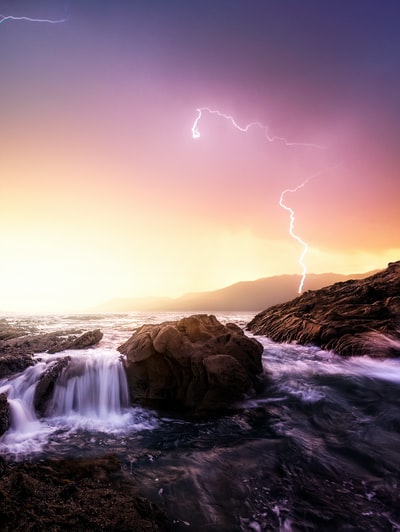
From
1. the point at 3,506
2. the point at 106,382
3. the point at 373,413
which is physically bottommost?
the point at 373,413

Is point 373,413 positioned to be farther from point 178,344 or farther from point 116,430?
point 116,430

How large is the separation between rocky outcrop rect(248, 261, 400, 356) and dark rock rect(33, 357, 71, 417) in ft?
53.1

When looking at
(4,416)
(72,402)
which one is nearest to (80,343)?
(72,402)

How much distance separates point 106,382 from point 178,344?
11.1 feet

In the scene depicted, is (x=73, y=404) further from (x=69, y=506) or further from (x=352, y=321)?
(x=352, y=321)

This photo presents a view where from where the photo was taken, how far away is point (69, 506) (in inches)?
162

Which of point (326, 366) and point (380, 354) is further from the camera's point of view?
point (380, 354)

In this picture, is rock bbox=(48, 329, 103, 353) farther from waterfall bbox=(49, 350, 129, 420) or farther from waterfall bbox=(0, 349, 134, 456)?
waterfall bbox=(49, 350, 129, 420)

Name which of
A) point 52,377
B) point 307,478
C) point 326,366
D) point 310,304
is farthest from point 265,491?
point 310,304

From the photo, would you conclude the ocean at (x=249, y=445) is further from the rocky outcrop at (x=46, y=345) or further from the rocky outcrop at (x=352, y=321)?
the rocky outcrop at (x=352, y=321)

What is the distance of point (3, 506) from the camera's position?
12.2 ft

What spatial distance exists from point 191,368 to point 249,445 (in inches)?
172

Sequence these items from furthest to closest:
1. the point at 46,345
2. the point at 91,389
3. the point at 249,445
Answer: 1. the point at 46,345
2. the point at 91,389
3. the point at 249,445

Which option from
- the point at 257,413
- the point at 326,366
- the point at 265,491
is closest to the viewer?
the point at 265,491
